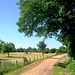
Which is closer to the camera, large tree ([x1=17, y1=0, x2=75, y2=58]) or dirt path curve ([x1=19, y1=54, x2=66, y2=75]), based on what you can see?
dirt path curve ([x1=19, y1=54, x2=66, y2=75])

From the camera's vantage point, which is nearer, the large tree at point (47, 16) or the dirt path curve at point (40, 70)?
the dirt path curve at point (40, 70)

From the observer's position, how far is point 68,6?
13.0 metres

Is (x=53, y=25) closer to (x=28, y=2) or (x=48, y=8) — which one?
(x=48, y=8)

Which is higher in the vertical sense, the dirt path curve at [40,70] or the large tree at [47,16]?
the large tree at [47,16]

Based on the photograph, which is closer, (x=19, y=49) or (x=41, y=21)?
(x=41, y=21)

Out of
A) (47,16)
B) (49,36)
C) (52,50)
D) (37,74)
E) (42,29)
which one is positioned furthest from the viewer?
(52,50)

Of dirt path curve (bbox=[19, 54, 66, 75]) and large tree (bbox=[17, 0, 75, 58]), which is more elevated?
large tree (bbox=[17, 0, 75, 58])

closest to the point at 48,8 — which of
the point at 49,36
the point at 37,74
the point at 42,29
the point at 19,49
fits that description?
the point at 42,29

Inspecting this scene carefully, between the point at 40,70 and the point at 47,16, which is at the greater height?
the point at 47,16

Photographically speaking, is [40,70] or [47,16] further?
[47,16]

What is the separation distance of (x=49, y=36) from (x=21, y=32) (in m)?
4.79

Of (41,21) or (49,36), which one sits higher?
(41,21)

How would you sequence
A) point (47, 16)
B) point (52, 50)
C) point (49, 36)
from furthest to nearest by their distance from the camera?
point (52, 50)
point (49, 36)
point (47, 16)

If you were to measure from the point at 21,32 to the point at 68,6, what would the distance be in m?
8.14
